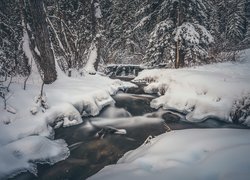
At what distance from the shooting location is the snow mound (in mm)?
4840

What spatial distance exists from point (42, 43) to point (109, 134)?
391 cm

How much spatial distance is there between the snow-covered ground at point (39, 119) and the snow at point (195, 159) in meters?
1.98

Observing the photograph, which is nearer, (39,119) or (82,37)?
(39,119)

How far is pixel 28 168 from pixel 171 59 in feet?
40.6

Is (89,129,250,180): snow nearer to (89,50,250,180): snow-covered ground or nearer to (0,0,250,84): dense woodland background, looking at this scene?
(89,50,250,180): snow-covered ground

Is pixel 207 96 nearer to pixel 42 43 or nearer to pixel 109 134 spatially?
pixel 109 134

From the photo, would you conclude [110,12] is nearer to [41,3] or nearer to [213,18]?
[213,18]

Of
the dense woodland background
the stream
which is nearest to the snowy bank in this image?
the stream

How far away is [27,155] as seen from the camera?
5.20 meters

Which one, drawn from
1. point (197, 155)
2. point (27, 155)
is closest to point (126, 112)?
point (27, 155)

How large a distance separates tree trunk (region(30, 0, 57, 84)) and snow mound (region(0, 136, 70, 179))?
140 inches

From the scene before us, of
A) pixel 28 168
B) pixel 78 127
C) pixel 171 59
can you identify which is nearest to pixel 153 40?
pixel 171 59

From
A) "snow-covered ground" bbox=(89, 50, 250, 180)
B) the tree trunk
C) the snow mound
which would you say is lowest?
the snow mound

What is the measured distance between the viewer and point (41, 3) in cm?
862
